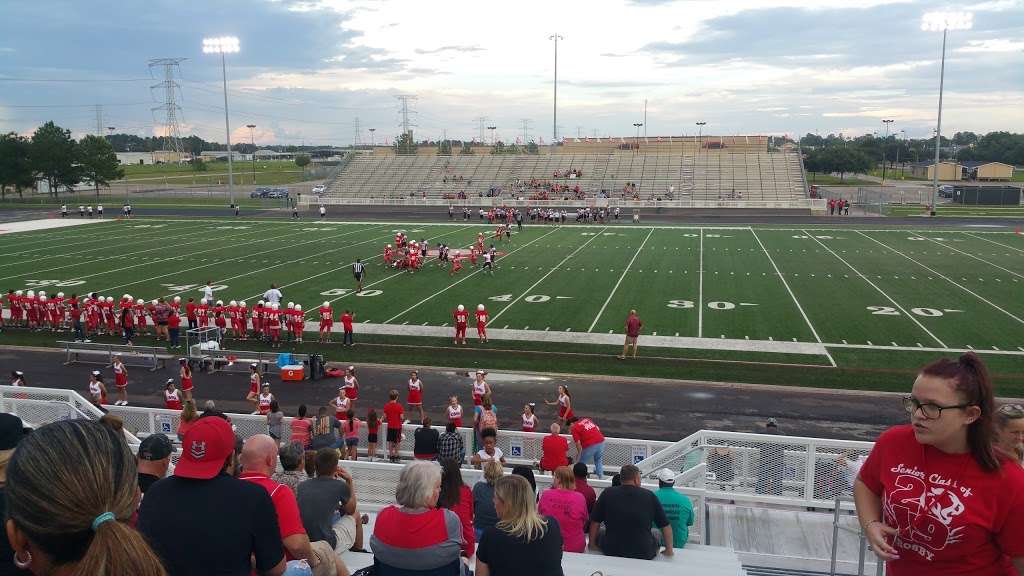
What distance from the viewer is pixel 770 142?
82438mm

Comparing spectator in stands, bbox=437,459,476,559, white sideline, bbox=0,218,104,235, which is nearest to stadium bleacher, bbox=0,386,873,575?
spectator in stands, bbox=437,459,476,559

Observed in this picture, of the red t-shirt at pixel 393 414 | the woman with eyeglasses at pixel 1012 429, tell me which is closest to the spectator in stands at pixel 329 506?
the woman with eyeglasses at pixel 1012 429

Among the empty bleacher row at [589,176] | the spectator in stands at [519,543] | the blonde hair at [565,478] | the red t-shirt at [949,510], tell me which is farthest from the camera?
the empty bleacher row at [589,176]

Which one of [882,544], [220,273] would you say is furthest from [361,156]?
[882,544]

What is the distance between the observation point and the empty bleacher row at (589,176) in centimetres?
6725

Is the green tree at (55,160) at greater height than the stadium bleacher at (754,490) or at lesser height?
greater

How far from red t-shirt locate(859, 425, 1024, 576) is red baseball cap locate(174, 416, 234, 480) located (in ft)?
8.94

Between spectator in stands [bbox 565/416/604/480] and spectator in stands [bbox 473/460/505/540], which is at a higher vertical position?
spectator in stands [bbox 473/460/505/540]

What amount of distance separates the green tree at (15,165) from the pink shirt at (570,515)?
81.5m

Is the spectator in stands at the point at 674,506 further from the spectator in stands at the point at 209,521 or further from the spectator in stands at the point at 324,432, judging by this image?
the spectator in stands at the point at 209,521

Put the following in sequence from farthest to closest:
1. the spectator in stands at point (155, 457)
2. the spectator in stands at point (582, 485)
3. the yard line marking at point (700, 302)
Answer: the yard line marking at point (700, 302) < the spectator in stands at point (582, 485) < the spectator in stands at point (155, 457)

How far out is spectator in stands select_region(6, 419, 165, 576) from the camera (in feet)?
5.98

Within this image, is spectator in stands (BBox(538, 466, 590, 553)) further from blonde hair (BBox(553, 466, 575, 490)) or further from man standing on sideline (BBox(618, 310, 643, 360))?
man standing on sideline (BBox(618, 310, 643, 360))

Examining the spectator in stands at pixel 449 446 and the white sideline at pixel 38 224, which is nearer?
the spectator in stands at pixel 449 446
